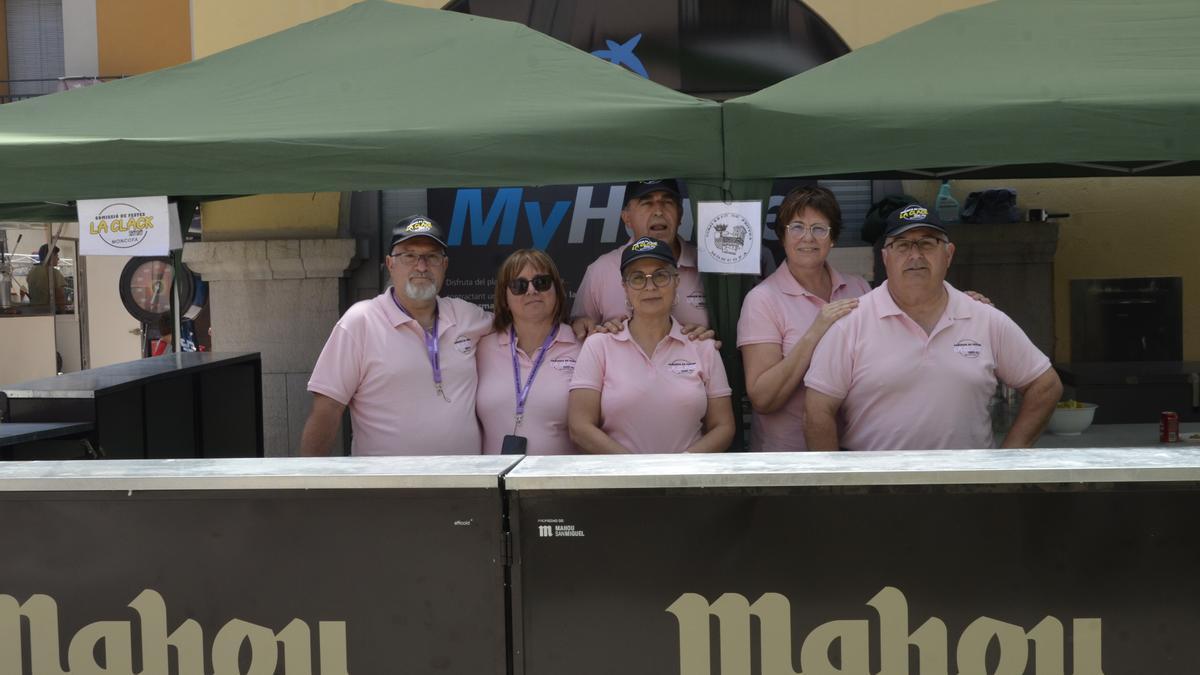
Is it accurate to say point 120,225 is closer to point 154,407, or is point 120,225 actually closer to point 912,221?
point 154,407

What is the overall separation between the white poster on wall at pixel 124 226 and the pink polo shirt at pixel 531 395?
1318mm

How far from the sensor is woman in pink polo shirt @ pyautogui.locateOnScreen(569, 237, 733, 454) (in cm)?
336

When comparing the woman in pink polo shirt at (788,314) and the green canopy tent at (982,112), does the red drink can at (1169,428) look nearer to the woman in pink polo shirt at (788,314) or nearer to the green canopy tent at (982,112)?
the green canopy tent at (982,112)

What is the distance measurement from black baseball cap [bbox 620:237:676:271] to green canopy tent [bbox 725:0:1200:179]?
1.55ft

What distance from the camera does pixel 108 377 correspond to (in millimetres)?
4527

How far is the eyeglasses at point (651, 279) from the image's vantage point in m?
3.40

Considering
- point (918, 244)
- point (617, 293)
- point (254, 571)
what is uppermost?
point (918, 244)

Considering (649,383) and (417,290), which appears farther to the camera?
(417,290)

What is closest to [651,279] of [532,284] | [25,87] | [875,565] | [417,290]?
[532,284]

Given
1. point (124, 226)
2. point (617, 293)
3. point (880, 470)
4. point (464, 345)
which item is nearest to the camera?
point (880, 470)

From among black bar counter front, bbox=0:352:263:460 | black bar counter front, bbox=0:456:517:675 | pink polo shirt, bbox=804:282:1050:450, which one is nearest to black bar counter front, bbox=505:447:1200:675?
black bar counter front, bbox=0:456:517:675

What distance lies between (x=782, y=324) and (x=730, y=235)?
378 millimetres

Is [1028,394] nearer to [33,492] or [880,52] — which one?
[880,52]

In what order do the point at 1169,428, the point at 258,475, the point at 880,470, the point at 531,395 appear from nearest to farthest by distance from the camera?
the point at 880,470
the point at 258,475
the point at 531,395
the point at 1169,428
